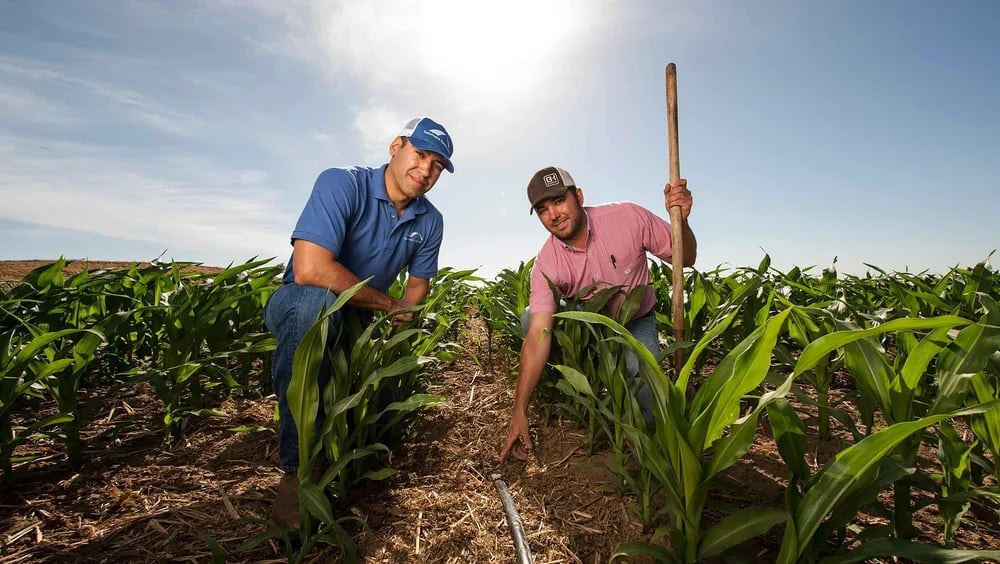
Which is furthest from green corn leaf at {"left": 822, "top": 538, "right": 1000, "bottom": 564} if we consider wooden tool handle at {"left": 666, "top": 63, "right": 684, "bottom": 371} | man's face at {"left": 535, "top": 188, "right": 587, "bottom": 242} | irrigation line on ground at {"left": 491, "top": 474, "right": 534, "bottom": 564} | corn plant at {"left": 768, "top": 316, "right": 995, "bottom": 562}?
man's face at {"left": 535, "top": 188, "right": 587, "bottom": 242}

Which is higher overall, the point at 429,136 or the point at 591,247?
the point at 429,136

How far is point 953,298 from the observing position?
2711 mm

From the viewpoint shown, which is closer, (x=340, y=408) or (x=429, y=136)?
(x=340, y=408)

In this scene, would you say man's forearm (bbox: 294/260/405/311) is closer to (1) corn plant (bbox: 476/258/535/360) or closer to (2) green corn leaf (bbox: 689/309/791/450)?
(1) corn plant (bbox: 476/258/535/360)

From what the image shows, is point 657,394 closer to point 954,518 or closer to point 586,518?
point 586,518

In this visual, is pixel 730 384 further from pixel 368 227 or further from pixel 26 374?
pixel 26 374

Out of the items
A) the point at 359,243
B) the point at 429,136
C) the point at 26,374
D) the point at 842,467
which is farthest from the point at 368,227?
the point at 842,467

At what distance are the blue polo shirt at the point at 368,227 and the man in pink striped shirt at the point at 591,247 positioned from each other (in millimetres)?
579

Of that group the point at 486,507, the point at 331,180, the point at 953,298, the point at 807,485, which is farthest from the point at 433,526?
the point at 953,298

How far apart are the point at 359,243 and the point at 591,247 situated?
1209 millimetres

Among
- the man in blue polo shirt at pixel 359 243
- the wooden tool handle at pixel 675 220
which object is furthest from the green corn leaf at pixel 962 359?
the man in blue polo shirt at pixel 359 243

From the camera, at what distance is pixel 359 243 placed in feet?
6.96

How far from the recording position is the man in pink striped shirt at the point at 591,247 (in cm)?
232

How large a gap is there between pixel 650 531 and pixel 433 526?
2.35 ft
